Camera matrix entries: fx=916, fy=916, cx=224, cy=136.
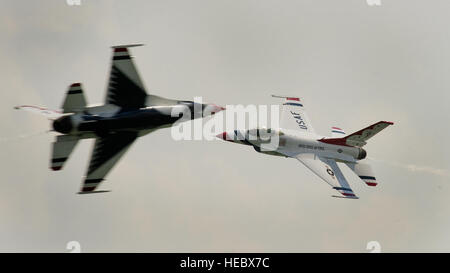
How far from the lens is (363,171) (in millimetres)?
46000

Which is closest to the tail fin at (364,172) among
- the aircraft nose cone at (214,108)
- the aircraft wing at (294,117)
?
the aircraft wing at (294,117)

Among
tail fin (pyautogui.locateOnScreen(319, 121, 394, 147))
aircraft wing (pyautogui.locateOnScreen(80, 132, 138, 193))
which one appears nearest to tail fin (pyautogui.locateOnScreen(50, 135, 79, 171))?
aircraft wing (pyautogui.locateOnScreen(80, 132, 138, 193))

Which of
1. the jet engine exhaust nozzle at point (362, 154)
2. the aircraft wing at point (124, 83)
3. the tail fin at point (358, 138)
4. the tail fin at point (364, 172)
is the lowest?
the tail fin at point (364, 172)

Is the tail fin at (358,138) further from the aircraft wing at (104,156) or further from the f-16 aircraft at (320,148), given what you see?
the aircraft wing at (104,156)

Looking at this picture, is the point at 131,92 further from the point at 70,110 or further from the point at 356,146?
the point at 356,146

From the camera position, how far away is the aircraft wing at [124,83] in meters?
40.9

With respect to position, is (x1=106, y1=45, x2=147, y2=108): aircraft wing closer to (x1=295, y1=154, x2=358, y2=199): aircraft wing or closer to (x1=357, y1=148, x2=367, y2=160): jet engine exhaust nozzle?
(x1=295, y1=154, x2=358, y2=199): aircraft wing

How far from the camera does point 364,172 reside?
151ft

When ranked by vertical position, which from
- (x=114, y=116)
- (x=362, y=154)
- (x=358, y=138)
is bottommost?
(x=362, y=154)

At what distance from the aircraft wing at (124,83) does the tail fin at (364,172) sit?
38.6 ft

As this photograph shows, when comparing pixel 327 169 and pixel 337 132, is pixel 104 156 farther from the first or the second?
pixel 337 132

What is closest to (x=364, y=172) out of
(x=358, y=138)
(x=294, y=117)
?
(x=358, y=138)

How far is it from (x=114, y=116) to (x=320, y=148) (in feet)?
36.5

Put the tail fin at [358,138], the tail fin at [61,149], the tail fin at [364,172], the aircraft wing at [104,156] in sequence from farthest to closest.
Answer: the tail fin at [364,172] → the tail fin at [358,138] → the aircraft wing at [104,156] → the tail fin at [61,149]
